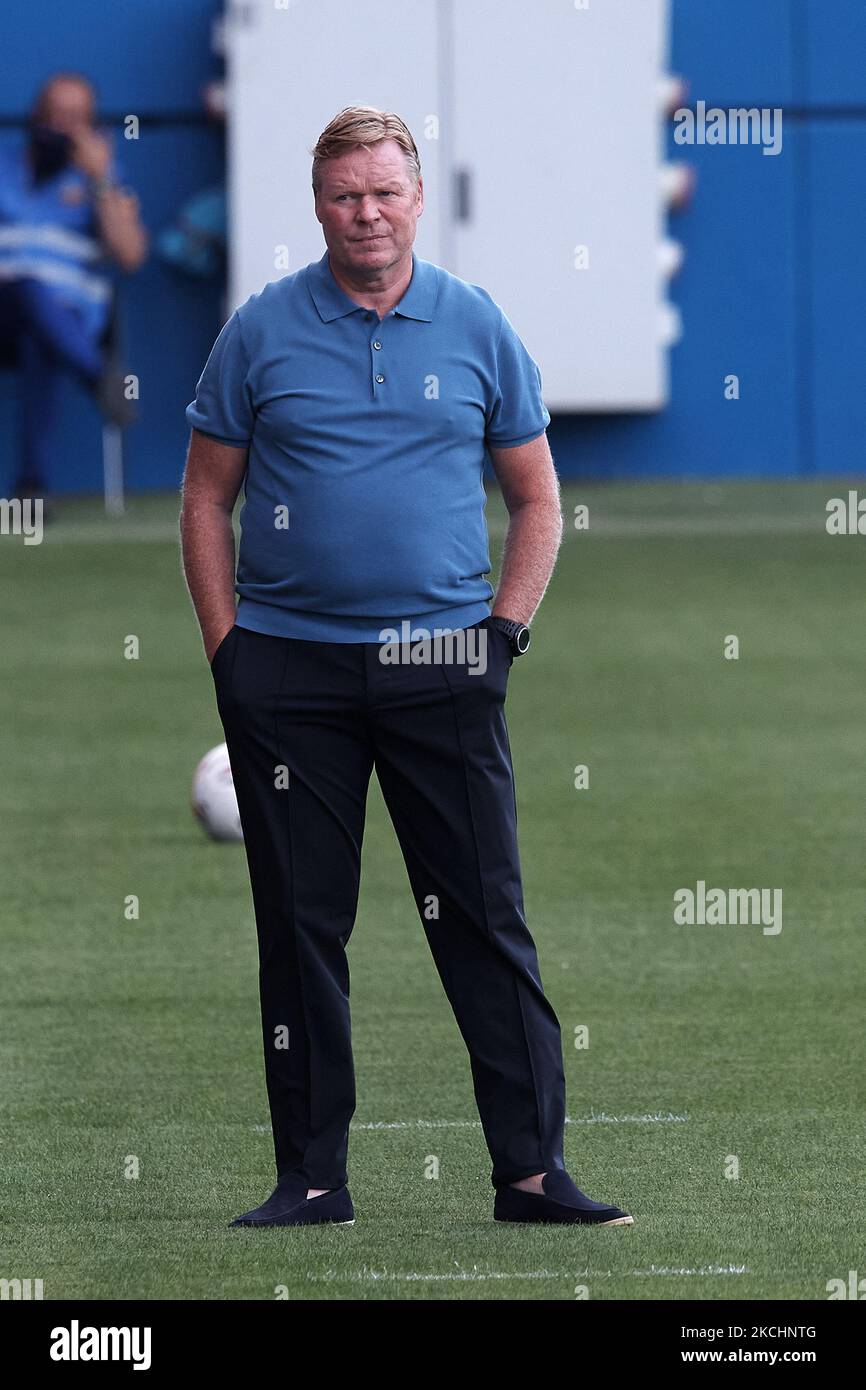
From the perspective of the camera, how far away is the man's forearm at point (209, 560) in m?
4.83

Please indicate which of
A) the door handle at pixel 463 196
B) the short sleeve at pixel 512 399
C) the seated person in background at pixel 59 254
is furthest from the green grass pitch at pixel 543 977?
the door handle at pixel 463 196

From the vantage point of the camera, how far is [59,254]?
693 inches

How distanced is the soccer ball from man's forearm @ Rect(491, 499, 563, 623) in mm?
4494

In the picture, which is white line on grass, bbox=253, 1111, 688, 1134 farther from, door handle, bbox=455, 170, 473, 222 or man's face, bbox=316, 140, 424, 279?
door handle, bbox=455, 170, 473, 222

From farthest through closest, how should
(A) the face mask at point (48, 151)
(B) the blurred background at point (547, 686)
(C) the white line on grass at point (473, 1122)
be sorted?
(A) the face mask at point (48, 151), (C) the white line on grass at point (473, 1122), (B) the blurred background at point (547, 686)

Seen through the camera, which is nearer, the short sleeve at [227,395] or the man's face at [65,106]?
the short sleeve at [227,395]

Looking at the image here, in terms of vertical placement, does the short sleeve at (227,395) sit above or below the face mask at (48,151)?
below

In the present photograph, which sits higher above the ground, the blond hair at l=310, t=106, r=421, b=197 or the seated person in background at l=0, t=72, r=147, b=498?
the seated person in background at l=0, t=72, r=147, b=498

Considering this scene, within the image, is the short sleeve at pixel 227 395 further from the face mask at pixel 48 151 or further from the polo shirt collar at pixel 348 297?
the face mask at pixel 48 151

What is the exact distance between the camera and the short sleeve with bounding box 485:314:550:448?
4754 millimetres

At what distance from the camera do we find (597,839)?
9.33 metres

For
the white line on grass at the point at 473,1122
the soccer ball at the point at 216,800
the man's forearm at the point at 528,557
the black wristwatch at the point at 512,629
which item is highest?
the man's forearm at the point at 528,557

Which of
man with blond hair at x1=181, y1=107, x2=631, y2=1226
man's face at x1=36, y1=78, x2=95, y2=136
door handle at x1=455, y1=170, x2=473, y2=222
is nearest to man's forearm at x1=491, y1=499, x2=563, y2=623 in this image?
man with blond hair at x1=181, y1=107, x2=631, y2=1226

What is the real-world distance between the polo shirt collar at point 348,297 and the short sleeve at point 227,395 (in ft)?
0.50
